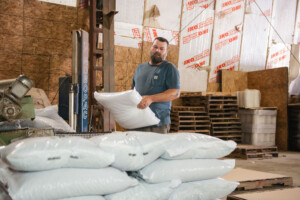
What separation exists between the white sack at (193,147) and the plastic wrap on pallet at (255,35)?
9286 mm

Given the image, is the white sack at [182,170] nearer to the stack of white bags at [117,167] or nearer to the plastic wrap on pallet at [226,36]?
the stack of white bags at [117,167]

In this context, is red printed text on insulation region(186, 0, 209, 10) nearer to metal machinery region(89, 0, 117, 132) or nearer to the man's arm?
metal machinery region(89, 0, 117, 132)

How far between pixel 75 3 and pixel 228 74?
18.4ft

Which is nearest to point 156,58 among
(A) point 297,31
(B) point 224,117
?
(B) point 224,117

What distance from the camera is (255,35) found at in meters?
11.4

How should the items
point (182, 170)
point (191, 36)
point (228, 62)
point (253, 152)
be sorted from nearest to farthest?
point (182, 170), point (253, 152), point (191, 36), point (228, 62)

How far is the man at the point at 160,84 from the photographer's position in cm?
411

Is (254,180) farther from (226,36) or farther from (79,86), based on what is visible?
(226,36)

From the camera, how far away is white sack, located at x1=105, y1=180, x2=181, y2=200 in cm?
209

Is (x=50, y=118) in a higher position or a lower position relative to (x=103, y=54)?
lower

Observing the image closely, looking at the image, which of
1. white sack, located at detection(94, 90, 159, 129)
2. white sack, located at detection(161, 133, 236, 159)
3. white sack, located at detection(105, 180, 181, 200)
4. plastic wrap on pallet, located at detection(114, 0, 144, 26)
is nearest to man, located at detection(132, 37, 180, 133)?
white sack, located at detection(94, 90, 159, 129)

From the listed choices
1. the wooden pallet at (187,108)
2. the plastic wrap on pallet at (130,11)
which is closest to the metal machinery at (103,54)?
the plastic wrap on pallet at (130,11)

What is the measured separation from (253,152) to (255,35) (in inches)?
197

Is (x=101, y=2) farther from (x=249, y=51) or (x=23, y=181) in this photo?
(x=23, y=181)
